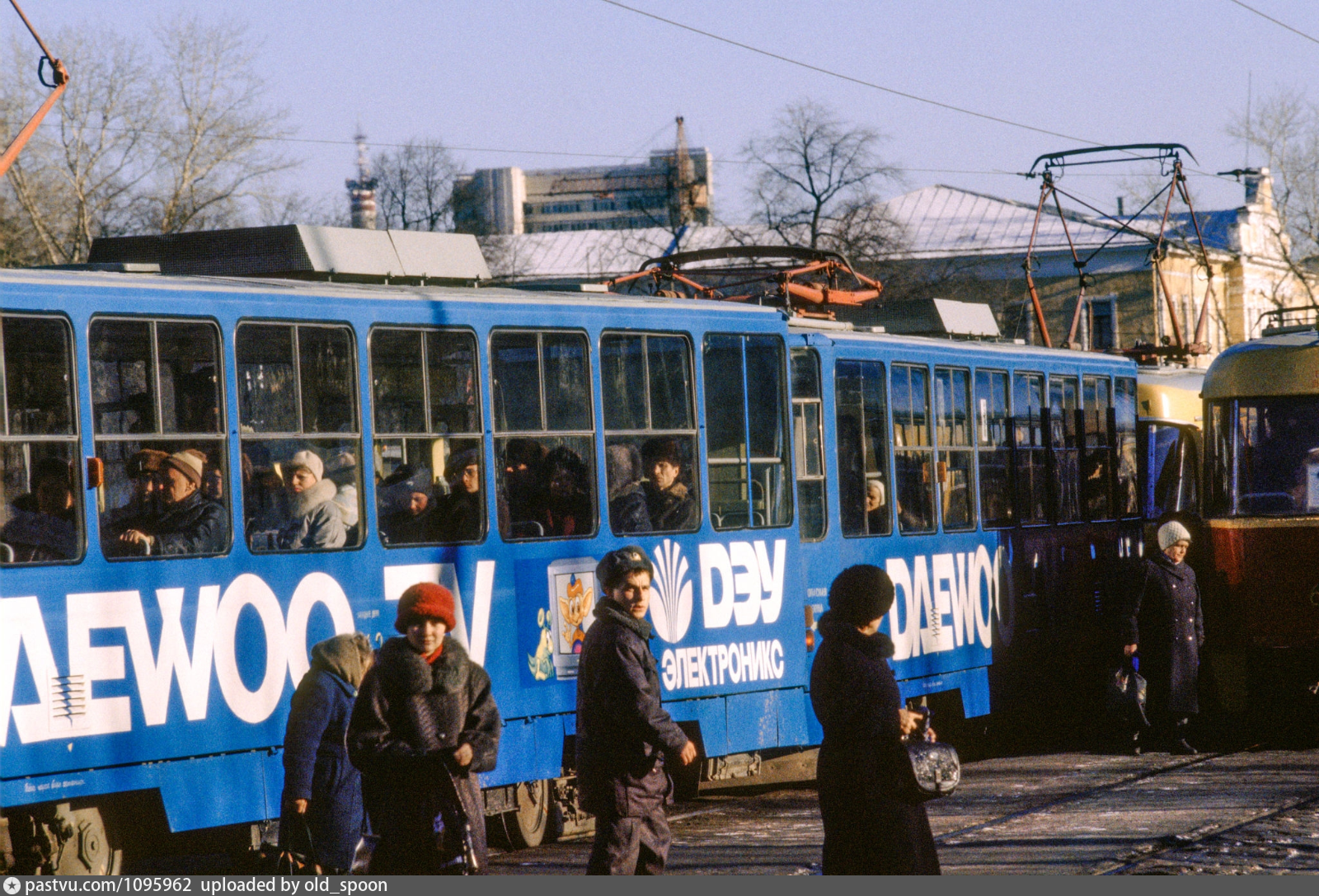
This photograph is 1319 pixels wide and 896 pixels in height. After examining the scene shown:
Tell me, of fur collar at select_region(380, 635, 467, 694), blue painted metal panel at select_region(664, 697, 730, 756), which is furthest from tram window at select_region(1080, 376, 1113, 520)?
fur collar at select_region(380, 635, 467, 694)

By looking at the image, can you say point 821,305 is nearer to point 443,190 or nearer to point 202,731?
point 202,731

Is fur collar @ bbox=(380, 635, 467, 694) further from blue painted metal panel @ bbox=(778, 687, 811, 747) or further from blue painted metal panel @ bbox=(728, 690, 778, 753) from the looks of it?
blue painted metal panel @ bbox=(778, 687, 811, 747)

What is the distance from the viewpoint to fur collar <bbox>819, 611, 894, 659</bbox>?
20.4ft

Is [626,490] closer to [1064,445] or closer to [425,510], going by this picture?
[425,510]

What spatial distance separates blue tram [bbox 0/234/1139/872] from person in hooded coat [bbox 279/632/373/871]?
2.40 feet

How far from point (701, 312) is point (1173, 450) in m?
7.21

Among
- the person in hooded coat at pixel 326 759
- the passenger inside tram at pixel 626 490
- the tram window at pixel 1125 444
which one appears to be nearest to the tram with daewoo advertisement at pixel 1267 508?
the tram window at pixel 1125 444

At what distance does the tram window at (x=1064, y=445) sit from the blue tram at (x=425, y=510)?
5.59ft

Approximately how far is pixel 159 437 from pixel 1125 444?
34.5 feet


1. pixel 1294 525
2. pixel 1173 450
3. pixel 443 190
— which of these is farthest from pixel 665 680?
pixel 443 190

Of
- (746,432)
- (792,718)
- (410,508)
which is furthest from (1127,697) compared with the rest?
(410,508)

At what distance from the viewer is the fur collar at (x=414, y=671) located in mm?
6461

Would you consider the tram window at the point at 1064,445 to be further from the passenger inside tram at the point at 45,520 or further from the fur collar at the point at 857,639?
the fur collar at the point at 857,639

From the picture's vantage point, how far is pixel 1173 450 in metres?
17.0
